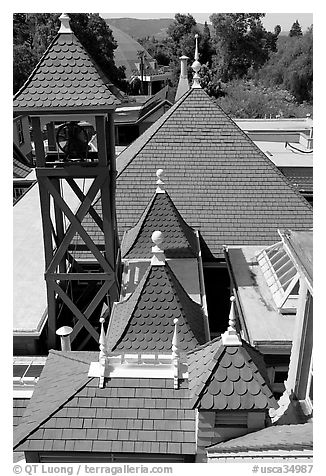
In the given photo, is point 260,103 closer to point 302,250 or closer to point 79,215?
point 79,215

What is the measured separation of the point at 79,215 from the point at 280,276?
4.41 meters

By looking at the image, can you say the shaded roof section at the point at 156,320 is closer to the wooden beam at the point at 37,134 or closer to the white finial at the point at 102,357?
the white finial at the point at 102,357

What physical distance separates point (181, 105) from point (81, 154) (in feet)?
16.6

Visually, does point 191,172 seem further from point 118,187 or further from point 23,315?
point 23,315

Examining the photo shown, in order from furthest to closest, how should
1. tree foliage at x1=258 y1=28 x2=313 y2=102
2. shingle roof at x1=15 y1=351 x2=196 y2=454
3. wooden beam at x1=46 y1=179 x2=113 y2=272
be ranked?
tree foliage at x1=258 y1=28 x2=313 y2=102, wooden beam at x1=46 y1=179 x2=113 y2=272, shingle roof at x1=15 y1=351 x2=196 y2=454

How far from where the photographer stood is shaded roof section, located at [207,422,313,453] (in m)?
5.27

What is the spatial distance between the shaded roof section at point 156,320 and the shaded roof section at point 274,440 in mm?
2309

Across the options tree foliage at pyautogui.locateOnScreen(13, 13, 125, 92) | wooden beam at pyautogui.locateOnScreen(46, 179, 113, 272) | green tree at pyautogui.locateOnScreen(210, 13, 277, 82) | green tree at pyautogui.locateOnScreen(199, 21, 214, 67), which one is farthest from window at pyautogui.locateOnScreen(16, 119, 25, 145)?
green tree at pyautogui.locateOnScreen(199, 21, 214, 67)

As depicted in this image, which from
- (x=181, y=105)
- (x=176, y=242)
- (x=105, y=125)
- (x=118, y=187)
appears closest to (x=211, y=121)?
(x=181, y=105)

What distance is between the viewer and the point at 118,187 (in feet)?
42.9

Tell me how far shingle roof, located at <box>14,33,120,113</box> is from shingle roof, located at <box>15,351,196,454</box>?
4454 mm

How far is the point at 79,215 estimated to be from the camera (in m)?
9.43

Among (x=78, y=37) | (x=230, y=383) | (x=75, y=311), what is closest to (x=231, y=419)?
(x=230, y=383)

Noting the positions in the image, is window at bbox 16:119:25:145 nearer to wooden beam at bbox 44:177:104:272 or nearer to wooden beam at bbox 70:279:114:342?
wooden beam at bbox 44:177:104:272
